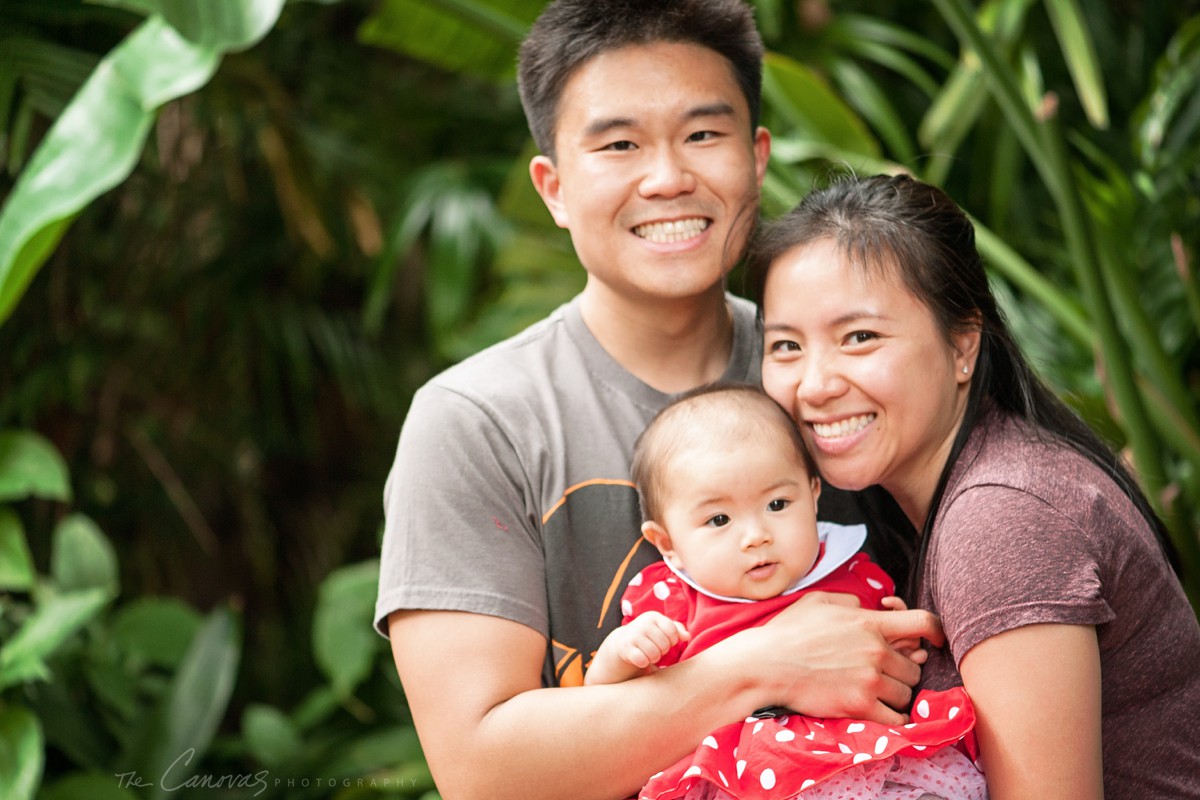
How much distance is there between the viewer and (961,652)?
1.35 metres

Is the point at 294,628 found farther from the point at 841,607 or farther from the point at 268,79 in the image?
the point at 841,607

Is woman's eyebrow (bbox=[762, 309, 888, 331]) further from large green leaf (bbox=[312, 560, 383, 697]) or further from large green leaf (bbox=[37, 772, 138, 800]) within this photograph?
large green leaf (bbox=[37, 772, 138, 800])

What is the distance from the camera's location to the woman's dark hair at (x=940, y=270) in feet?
4.94

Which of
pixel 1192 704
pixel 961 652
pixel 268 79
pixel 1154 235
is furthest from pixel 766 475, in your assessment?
pixel 268 79

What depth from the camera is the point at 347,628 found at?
3008mm

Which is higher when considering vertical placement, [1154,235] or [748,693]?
[1154,235]

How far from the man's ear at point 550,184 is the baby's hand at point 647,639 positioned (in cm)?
67

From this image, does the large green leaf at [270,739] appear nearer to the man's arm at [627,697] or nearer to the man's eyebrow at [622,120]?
the man's arm at [627,697]

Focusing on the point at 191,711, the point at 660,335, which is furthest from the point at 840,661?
the point at 191,711

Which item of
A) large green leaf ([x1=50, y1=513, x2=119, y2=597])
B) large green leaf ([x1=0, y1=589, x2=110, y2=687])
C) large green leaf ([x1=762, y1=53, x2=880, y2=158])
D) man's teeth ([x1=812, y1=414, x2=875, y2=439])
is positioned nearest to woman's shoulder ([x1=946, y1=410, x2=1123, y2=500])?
man's teeth ([x1=812, y1=414, x2=875, y2=439])

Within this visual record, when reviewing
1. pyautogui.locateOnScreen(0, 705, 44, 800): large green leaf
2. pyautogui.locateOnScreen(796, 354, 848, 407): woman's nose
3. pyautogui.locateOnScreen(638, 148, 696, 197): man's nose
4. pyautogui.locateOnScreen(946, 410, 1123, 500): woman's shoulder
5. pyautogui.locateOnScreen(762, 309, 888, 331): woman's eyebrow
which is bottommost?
pyautogui.locateOnScreen(0, 705, 44, 800): large green leaf

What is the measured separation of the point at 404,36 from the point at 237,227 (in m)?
1.27

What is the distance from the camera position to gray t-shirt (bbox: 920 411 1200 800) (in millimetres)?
1316

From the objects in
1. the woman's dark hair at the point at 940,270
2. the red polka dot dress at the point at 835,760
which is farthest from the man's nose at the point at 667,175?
the red polka dot dress at the point at 835,760
